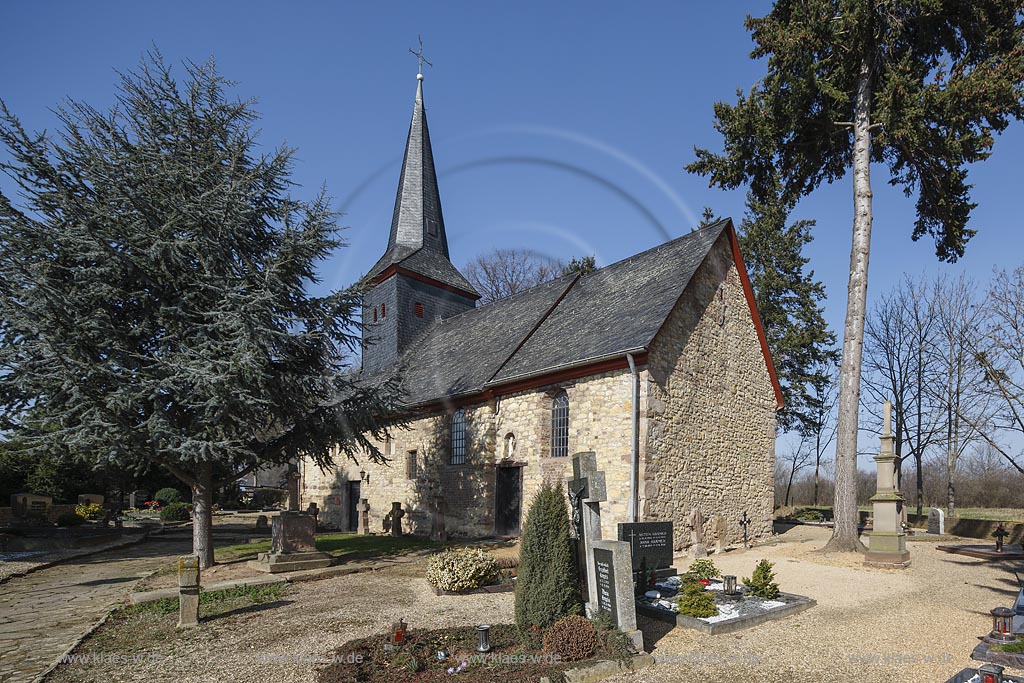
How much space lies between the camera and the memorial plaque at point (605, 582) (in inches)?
313

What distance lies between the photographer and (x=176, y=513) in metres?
29.8

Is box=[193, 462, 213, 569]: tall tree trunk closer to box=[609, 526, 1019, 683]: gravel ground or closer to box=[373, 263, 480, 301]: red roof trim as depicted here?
box=[609, 526, 1019, 683]: gravel ground

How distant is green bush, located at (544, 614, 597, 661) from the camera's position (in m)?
7.19

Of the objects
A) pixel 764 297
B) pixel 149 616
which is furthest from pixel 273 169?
pixel 764 297

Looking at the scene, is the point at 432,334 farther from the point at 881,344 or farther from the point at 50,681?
the point at 881,344

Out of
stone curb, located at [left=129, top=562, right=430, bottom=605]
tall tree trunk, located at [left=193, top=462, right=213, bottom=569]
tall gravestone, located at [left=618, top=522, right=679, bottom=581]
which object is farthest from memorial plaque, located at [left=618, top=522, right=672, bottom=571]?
tall tree trunk, located at [left=193, top=462, right=213, bottom=569]

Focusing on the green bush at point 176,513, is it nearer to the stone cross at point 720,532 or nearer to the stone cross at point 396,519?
the stone cross at point 396,519

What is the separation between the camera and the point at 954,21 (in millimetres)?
16422

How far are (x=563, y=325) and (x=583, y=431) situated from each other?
4672 mm

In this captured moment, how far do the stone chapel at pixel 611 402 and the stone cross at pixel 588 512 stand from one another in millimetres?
5817

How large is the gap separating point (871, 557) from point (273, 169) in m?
18.1

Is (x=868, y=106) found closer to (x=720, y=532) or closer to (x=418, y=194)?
(x=720, y=532)

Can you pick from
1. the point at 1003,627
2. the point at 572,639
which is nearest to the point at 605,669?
the point at 572,639

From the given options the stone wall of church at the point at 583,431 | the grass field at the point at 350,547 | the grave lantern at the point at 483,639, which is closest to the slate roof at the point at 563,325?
the stone wall of church at the point at 583,431
